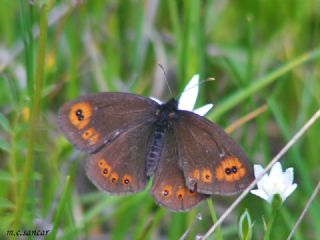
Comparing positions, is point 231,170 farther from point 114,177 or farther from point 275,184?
point 114,177

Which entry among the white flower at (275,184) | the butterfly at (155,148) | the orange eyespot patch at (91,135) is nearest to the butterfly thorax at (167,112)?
the butterfly at (155,148)

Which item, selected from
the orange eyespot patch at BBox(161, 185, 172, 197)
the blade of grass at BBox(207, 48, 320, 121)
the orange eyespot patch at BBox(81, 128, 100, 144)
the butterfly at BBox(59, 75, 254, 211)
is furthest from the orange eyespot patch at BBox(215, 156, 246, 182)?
the blade of grass at BBox(207, 48, 320, 121)

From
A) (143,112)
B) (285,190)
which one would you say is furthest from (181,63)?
(285,190)

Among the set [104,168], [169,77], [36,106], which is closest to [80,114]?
[104,168]

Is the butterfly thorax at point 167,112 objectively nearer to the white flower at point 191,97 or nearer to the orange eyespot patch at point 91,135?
the white flower at point 191,97

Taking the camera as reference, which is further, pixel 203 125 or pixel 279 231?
pixel 279 231

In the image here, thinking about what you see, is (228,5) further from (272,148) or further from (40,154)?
(40,154)

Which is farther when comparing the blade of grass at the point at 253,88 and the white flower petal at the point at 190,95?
the blade of grass at the point at 253,88
